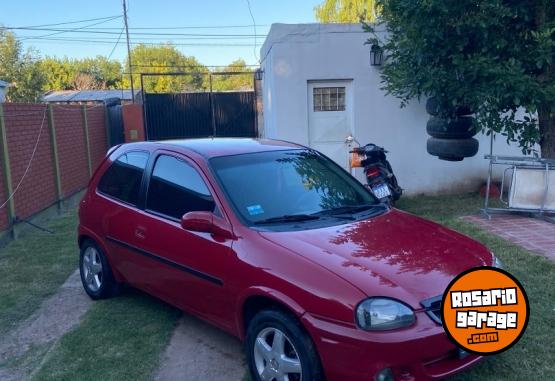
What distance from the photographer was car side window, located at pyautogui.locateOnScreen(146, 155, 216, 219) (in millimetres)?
3988

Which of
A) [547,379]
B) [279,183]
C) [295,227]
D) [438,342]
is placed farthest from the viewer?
[279,183]

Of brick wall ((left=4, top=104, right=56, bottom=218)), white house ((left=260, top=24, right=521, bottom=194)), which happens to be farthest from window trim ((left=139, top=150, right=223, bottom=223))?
white house ((left=260, top=24, right=521, bottom=194))

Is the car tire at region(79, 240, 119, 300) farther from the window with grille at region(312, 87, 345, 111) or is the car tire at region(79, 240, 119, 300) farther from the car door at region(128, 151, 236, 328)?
the window with grille at region(312, 87, 345, 111)

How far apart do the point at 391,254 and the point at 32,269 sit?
4956 mm

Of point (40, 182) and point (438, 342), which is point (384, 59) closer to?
point (40, 182)

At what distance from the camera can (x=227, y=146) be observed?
177 inches

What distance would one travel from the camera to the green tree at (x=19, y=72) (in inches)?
1076

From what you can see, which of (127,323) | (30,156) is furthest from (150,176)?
(30,156)

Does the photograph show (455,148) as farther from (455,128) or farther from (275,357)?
(275,357)

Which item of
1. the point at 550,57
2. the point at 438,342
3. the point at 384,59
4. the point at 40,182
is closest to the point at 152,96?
the point at 40,182

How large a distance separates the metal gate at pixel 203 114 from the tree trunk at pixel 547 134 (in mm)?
12087

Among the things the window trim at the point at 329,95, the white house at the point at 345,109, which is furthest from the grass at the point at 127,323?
the window trim at the point at 329,95

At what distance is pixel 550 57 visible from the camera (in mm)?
6406

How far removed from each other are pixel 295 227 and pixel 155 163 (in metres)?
1.61
